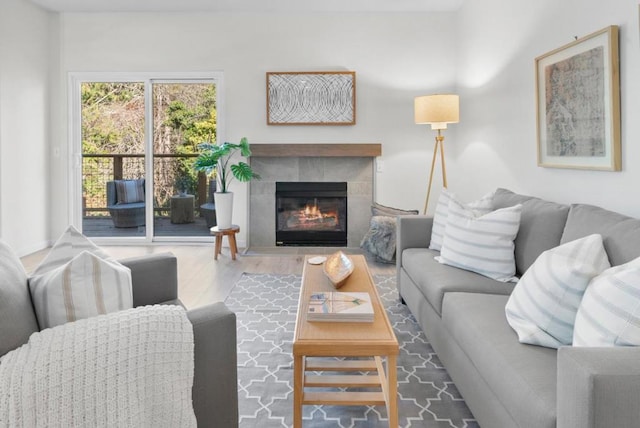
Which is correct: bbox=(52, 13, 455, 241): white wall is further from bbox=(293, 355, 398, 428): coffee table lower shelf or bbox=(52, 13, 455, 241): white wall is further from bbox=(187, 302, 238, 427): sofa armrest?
bbox=(187, 302, 238, 427): sofa armrest

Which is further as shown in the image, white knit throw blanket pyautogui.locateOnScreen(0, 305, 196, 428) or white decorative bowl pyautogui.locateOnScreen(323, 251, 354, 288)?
white decorative bowl pyautogui.locateOnScreen(323, 251, 354, 288)

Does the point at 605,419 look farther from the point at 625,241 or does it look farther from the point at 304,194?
the point at 304,194

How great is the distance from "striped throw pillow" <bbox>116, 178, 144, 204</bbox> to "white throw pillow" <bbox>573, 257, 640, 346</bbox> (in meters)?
5.08

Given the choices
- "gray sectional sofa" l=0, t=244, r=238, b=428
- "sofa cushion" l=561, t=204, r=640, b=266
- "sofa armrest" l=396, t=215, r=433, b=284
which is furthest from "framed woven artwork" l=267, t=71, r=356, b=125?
"gray sectional sofa" l=0, t=244, r=238, b=428

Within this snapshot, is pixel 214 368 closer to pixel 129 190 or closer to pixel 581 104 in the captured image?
pixel 581 104

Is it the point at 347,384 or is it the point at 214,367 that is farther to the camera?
the point at 347,384

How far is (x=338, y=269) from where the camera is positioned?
8.04 feet

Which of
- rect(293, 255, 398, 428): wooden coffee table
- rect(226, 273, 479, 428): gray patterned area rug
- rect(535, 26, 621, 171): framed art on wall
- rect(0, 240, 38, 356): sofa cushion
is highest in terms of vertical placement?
rect(535, 26, 621, 171): framed art on wall

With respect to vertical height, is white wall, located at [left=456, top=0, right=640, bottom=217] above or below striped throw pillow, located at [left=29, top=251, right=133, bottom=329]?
above

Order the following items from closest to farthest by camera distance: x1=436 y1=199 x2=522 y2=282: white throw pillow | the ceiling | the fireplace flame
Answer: x1=436 y1=199 x2=522 y2=282: white throw pillow < the ceiling < the fireplace flame

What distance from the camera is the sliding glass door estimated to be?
5254mm

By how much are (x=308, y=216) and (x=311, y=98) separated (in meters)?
1.41

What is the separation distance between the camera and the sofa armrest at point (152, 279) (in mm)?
1883

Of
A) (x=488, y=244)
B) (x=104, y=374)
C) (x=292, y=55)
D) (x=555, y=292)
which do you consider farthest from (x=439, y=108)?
(x=104, y=374)
